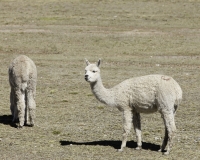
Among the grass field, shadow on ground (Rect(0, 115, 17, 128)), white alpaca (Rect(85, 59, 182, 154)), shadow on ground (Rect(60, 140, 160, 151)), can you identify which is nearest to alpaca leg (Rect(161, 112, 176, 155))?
white alpaca (Rect(85, 59, 182, 154))

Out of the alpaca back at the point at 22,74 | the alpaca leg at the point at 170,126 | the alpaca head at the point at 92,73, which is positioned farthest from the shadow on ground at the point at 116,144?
the alpaca back at the point at 22,74

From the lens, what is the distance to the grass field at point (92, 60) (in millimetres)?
13633

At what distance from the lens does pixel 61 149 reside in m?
13.2

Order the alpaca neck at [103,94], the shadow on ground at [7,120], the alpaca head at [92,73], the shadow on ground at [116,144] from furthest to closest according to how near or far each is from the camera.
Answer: the shadow on ground at [7,120] < the shadow on ground at [116,144] < the alpaca neck at [103,94] < the alpaca head at [92,73]

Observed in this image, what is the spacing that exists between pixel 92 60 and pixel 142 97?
57.8ft

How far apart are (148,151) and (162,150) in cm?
33

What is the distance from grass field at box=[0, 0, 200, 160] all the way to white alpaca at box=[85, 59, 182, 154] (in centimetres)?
67

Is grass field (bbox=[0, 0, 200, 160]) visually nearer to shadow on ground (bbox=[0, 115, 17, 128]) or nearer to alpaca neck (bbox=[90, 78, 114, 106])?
shadow on ground (bbox=[0, 115, 17, 128])

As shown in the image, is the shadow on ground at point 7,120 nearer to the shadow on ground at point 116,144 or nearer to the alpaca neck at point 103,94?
the shadow on ground at point 116,144

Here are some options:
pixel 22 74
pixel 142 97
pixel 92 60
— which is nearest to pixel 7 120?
pixel 22 74

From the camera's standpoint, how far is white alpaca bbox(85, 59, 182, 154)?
1238cm

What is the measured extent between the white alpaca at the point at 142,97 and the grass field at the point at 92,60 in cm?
67

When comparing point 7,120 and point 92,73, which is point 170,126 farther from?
point 7,120

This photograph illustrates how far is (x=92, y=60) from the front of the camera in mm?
30188
